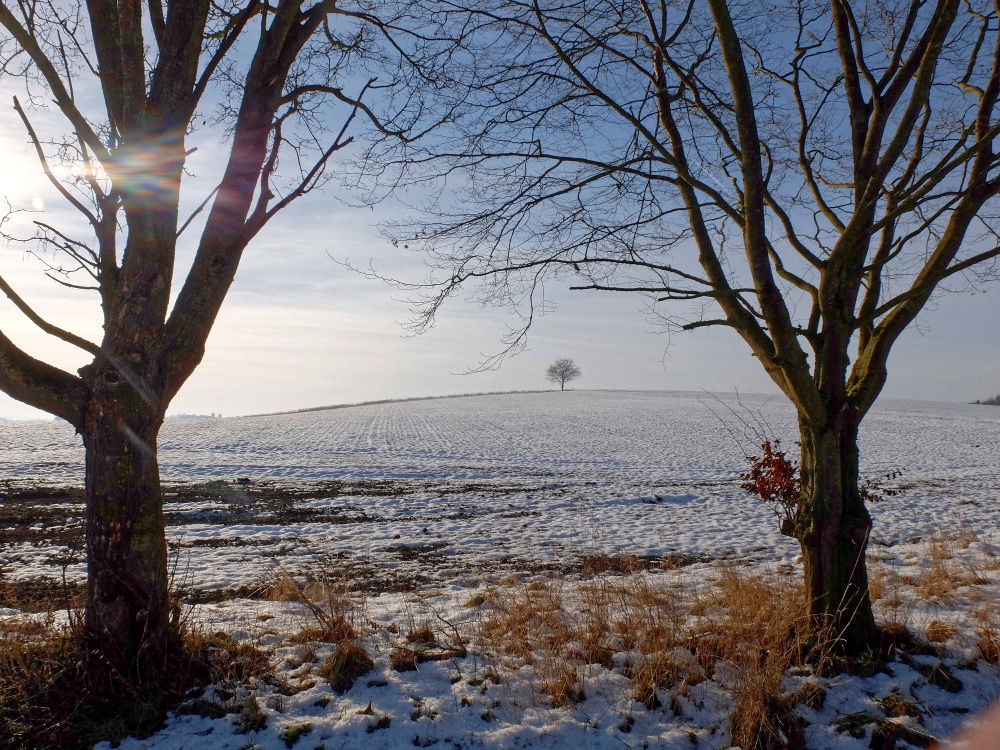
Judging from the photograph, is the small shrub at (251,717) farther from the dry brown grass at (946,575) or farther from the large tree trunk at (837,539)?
the dry brown grass at (946,575)

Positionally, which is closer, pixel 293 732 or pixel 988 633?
pixel 293 732

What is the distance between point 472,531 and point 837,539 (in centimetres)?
781

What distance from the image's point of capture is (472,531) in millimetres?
11492

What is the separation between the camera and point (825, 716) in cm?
388

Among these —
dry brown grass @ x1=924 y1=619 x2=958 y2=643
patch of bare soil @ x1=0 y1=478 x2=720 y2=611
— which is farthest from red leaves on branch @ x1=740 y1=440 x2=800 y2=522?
patch of bare soil @ x1=0 y1=478 x2=720 y2=611

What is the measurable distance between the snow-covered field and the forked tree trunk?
2.04 ft

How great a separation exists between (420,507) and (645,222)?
10232mm

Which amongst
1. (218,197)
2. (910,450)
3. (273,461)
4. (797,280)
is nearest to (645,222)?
(797,280)

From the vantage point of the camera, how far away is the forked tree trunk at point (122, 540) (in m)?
3.93

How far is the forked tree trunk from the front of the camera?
393cm

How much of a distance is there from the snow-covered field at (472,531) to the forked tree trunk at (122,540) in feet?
2.04

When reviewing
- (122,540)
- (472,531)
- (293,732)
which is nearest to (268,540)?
(472,531)

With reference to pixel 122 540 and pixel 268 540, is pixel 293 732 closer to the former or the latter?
pixel 122 540

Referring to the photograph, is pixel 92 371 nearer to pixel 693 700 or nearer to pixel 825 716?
pixel 693 700
